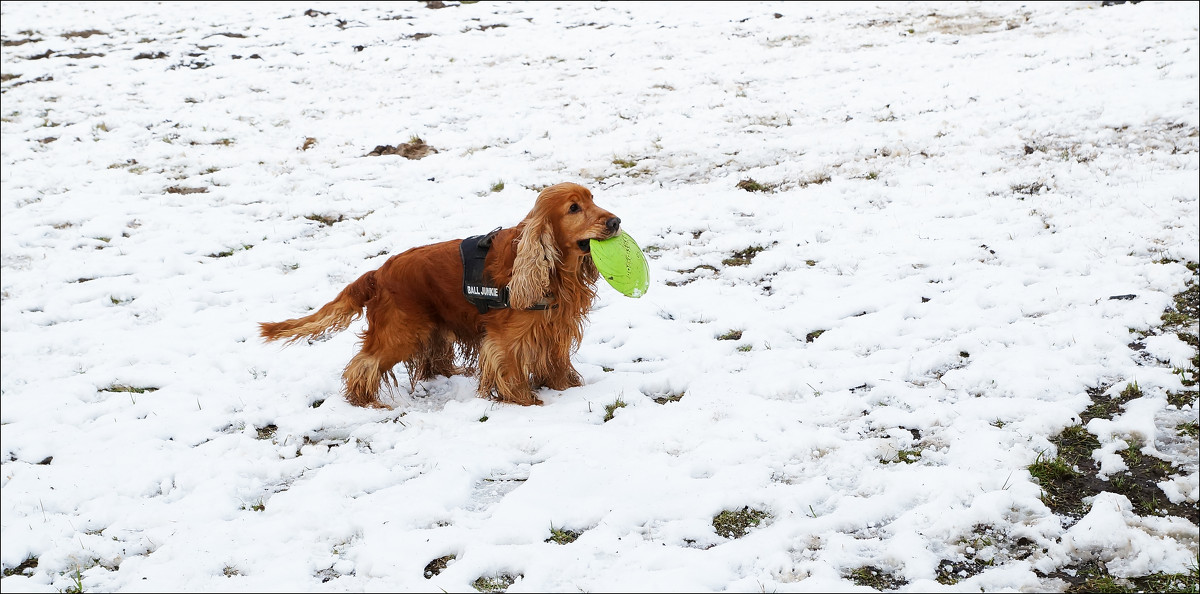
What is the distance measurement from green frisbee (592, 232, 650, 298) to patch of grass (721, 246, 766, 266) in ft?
8.06

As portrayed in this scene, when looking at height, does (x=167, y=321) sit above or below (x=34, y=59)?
below

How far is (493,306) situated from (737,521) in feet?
7.36

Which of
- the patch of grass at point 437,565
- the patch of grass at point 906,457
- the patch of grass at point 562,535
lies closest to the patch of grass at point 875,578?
the patch of grass at point 906,457

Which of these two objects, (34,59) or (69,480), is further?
(34,59)

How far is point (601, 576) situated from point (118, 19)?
22.1m

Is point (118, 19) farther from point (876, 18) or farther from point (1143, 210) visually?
point (1143, 210)

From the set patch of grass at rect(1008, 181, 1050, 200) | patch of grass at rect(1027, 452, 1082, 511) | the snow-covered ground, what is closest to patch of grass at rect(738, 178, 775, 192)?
the snow-covered ground

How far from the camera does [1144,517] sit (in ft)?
12.0

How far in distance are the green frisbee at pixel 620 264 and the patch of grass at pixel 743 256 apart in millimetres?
2458

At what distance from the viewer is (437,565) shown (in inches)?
152

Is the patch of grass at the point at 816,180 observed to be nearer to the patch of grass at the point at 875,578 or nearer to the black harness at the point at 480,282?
the black harness at the point at 480,282

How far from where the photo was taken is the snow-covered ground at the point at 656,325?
3.86 m

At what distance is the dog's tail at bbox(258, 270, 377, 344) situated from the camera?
5629 millimetres

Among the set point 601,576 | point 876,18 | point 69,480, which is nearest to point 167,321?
point 69,480
